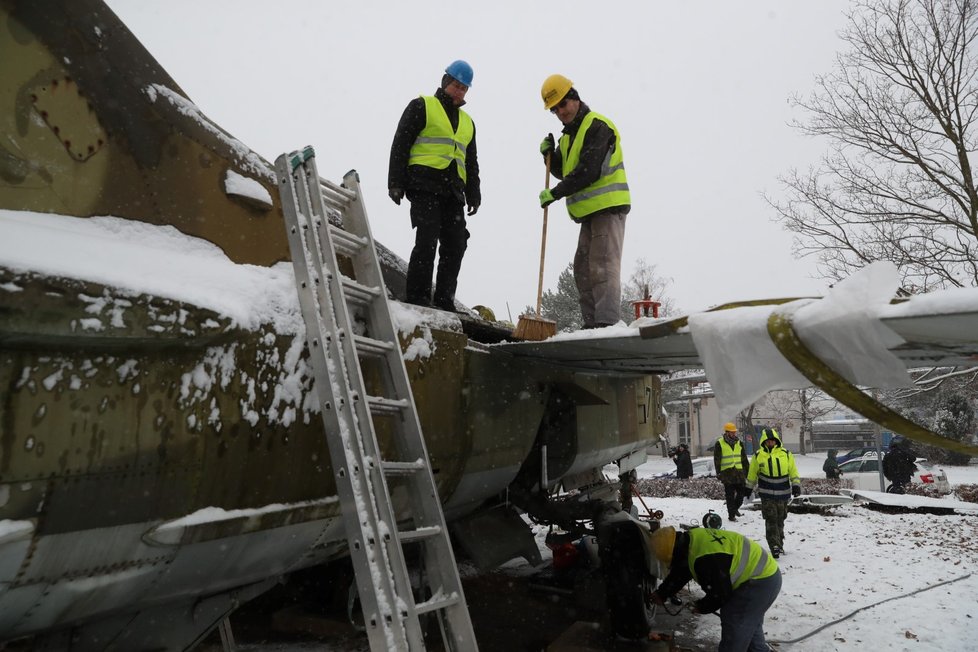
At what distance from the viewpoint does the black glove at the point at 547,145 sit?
5.48 meters

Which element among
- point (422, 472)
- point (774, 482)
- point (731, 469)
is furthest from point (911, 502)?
point (422, 472)

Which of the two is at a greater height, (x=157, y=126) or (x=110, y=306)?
(x=157, y=126)

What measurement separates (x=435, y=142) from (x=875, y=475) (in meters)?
18.5

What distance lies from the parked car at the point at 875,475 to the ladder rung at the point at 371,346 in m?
16.3

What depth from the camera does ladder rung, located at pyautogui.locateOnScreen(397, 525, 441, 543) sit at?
2469 millimetres

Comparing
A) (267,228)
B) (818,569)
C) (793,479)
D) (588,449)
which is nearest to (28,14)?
(267,228)

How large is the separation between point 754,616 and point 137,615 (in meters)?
3.71

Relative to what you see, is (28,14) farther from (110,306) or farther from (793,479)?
(793,479)

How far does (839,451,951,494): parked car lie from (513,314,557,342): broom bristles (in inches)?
587

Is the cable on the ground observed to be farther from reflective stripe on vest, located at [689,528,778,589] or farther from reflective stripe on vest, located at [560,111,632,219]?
reflective stripe on vest, located at [560,111,632,219]

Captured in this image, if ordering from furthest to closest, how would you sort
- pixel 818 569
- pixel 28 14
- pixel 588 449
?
pixel 818 569 < pixel 588 449 < pixel 28 14

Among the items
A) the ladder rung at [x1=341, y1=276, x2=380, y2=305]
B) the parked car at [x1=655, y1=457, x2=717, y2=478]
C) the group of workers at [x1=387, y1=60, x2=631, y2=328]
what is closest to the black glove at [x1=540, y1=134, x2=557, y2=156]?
the group of workers at [x1=387, y1=60, x2=631, y2=328]

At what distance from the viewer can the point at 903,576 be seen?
7215 millimetres

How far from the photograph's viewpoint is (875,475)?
18016 mm
